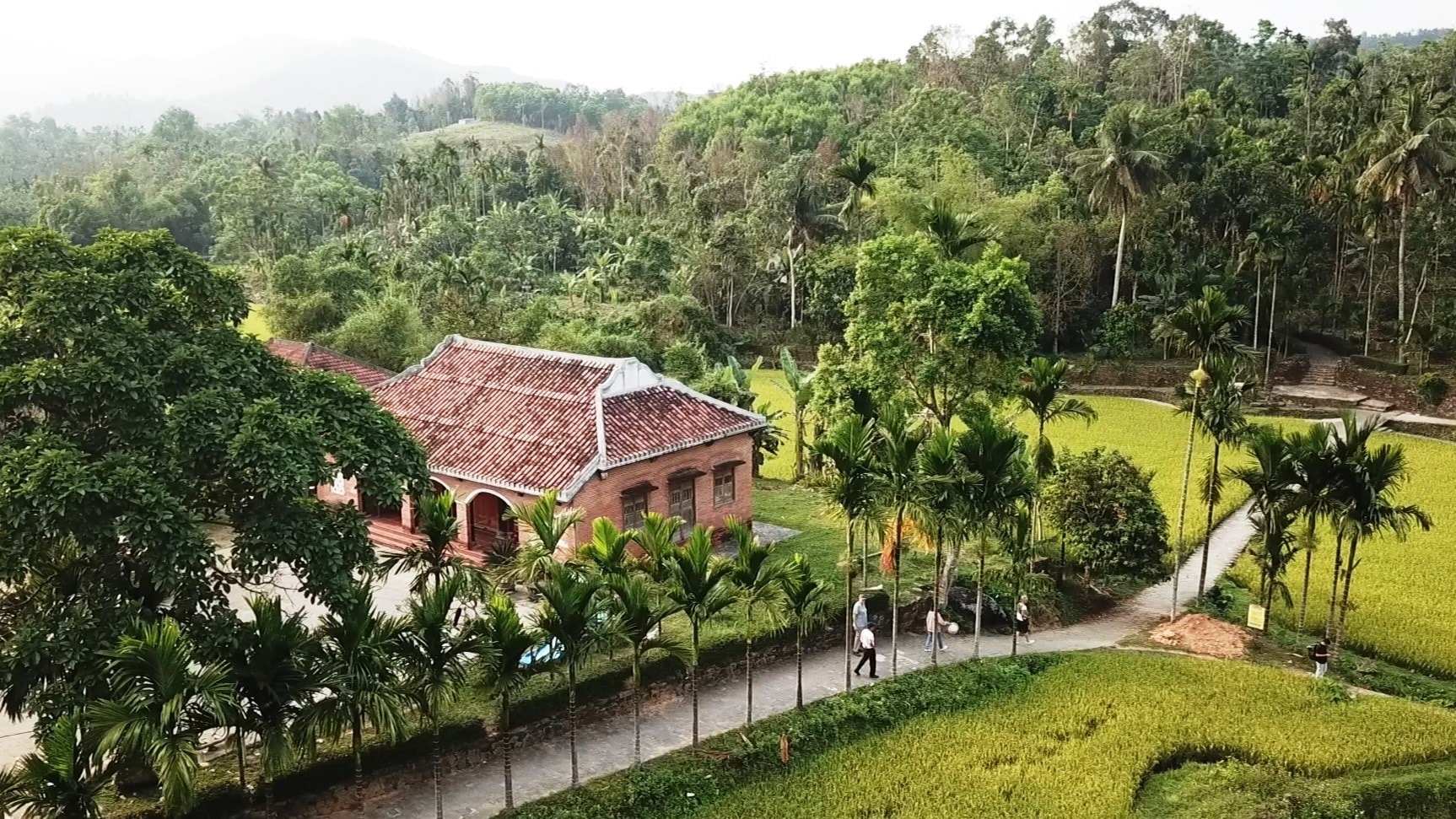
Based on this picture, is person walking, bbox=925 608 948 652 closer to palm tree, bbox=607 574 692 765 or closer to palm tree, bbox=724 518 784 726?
palm tree, bbox=724 518 784 726

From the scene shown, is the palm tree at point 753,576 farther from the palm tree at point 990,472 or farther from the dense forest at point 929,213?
the dense forest at point 929,213

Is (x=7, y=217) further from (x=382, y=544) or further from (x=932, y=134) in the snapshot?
(x=382, y=544)

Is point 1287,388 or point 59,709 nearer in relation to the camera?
point 59,709

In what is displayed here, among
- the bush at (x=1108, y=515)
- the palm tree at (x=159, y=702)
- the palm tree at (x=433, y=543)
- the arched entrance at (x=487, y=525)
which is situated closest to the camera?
the palm tree at (x=159, y=702)

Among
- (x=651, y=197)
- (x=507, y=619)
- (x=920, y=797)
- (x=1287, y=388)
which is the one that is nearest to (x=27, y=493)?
(x=507, y=619)

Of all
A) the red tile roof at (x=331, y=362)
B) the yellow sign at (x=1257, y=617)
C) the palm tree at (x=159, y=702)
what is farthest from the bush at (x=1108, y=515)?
the red tile roof at (x=331, y=362)

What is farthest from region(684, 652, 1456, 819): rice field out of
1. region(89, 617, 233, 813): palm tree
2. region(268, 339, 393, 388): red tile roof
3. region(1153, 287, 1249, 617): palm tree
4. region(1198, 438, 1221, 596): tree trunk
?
region(268, 339, 393, 388): red tile roof

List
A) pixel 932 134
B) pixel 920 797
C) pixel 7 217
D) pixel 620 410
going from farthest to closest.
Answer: pixel 7 217, pixel 932 134, pixel 620 410, pixel 920 797
